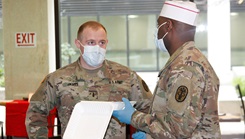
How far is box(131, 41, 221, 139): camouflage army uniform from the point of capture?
1.89 metres

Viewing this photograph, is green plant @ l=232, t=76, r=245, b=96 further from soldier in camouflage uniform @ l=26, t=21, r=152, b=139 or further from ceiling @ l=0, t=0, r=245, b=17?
soldier in camouflage uniform @ l=26, t=21, r=152, b=139

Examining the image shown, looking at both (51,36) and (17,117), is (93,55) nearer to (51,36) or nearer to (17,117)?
(17,117)

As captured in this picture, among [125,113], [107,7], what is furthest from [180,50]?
[107,7]

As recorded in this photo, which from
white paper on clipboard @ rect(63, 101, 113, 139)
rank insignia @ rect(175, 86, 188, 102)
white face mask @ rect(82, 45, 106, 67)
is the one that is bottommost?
white paper on clipboard @ rect(63, 101, 113, 139)

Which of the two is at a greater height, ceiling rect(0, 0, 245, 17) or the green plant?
ceiling rect(0, 0, 245, 17)

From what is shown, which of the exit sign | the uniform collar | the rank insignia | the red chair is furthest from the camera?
the exit sign

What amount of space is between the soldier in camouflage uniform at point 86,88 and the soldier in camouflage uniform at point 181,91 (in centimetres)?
53

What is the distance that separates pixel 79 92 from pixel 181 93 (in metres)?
0.99

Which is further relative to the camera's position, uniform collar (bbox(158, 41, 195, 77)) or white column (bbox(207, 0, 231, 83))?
white column (bbox(207, 0, 231, 83))

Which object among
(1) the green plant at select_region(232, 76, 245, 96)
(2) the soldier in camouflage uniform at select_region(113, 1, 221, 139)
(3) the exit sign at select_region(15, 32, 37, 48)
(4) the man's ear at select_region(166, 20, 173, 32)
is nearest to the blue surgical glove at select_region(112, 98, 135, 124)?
(2) the soldier in camouflage uniform at select_region(113, 1, 221, 139)

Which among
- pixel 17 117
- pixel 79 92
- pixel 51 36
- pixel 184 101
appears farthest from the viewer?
pixel 51 36

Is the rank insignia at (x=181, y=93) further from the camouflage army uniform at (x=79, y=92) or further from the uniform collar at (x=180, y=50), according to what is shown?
the camouflage army uniform at (x=79, y=92)

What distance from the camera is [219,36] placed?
6215 mm

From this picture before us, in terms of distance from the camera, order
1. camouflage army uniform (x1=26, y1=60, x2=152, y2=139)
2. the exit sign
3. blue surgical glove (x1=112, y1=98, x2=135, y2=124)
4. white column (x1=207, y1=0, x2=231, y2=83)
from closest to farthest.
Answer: blue surgical glove (x1=112, y1=98, x2=135, y2=124) → camouflage army uniform (x1=26, y1=60, x2=152, y2=139) → the exit sign → white column (x1=207, y1=0, x2=231, y2=83)
